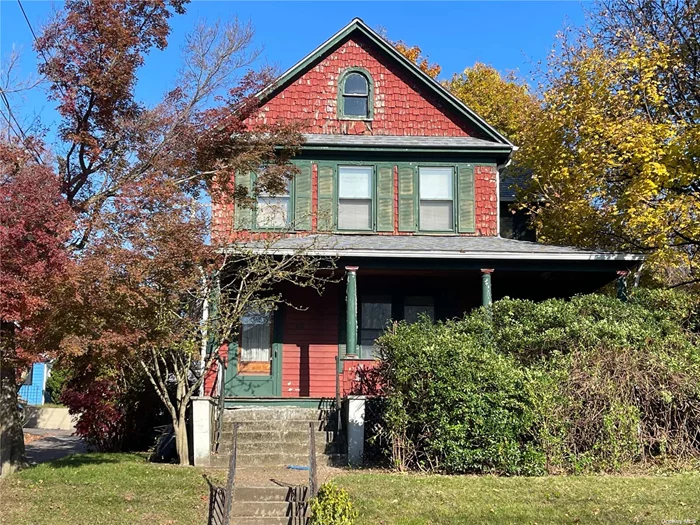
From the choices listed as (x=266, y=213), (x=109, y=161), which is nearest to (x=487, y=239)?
(x=266, y=213)

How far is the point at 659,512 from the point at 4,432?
8959 millimetres

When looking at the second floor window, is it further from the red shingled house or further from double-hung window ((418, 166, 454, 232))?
double-hung window ((418, 166, 454, 232))

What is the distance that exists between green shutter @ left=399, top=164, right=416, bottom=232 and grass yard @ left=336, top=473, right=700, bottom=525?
7524 millimetres

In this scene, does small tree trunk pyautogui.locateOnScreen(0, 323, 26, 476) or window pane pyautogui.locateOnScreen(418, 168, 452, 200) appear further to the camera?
window pane pyautogui.locateOnScreen(418, 168, 452, 200)

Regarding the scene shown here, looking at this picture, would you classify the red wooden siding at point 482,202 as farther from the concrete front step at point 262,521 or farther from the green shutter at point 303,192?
the concrete front step at point 262,521

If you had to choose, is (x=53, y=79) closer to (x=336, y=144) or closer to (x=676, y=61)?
(x=336, y=144)

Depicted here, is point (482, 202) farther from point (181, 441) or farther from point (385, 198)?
point (181, 441)

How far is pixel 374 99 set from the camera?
17.1m

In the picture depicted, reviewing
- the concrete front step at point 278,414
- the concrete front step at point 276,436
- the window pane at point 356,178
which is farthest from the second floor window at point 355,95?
the concrete front step at point 276,436

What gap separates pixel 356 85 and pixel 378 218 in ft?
10.8

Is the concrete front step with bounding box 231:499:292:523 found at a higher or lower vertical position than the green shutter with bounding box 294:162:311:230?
lower

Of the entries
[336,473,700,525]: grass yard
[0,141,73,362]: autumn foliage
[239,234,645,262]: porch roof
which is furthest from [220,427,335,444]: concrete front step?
[0,141,73,362]: autumn foliage

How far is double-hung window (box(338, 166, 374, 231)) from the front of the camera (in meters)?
16.3

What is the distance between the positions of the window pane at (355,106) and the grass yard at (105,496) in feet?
30.9
